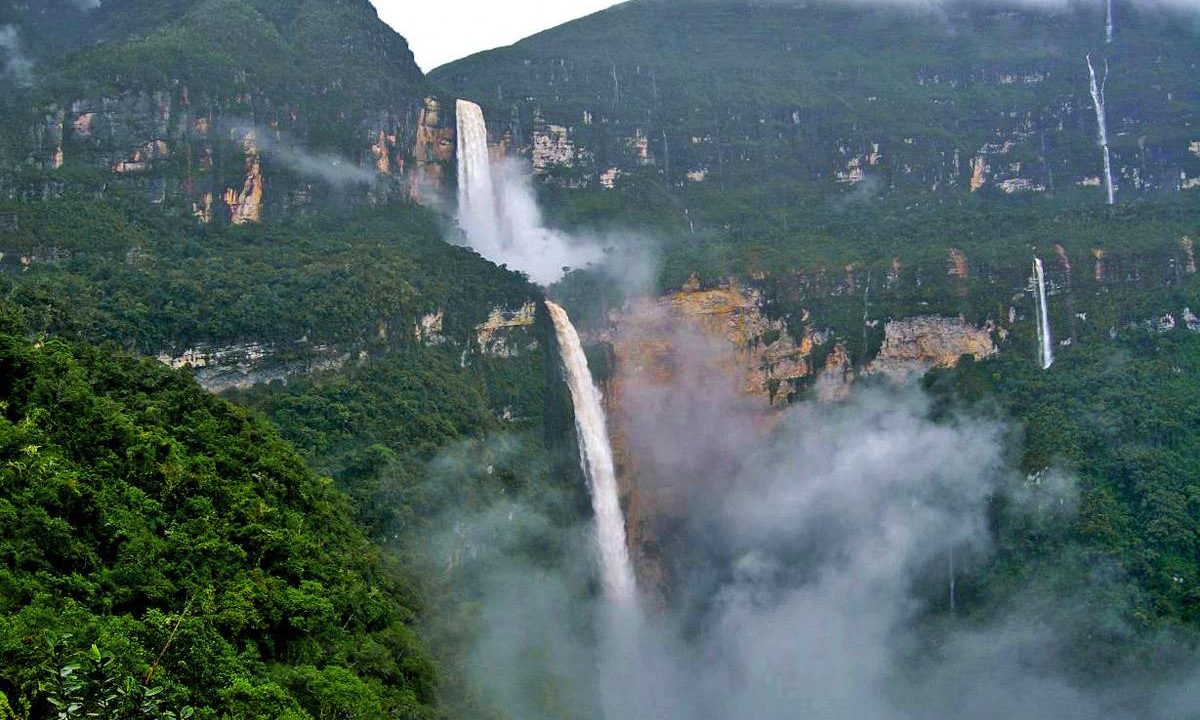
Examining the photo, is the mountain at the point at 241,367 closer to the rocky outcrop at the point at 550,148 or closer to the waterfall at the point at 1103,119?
the rocky outcrop at the point at 550,148

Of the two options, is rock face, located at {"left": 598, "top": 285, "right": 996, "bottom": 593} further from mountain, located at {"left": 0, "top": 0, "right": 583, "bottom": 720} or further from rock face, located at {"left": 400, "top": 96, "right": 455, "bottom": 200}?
rock face, located at {"left": 400, "top": 96, "right": 455, "bottom": 200}

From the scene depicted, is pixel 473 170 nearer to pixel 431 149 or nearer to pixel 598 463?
pixel 431 149

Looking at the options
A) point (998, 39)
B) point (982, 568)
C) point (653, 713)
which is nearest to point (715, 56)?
point (998, 39)

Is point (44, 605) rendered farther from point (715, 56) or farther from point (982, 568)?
point (715, 56)

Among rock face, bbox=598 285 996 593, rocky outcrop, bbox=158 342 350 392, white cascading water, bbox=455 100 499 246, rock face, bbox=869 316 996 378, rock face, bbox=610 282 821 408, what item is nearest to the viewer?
rocky outcrop, bbox=158 342 350 392

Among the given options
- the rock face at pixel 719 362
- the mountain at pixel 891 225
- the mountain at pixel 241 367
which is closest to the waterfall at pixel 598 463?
the mountain at pixel 241 367

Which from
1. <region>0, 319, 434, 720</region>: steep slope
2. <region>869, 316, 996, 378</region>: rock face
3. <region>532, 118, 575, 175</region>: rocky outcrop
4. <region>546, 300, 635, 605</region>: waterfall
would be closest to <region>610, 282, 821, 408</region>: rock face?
<region>546, 300, 635, 605</region>: waterfall

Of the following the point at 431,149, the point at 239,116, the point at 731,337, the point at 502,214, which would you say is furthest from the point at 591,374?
the point at 239,116
